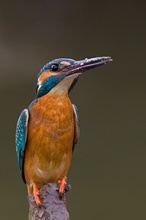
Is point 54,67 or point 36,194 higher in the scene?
point 54,67

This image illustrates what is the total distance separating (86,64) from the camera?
140cm

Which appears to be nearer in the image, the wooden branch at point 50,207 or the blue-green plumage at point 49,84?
the wooden branch at point 50,207

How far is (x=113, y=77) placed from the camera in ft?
8.59

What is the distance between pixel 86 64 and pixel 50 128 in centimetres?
23

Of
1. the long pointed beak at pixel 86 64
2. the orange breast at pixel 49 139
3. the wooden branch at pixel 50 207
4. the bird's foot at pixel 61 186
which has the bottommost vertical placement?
the wooden branch at pixel 50 207

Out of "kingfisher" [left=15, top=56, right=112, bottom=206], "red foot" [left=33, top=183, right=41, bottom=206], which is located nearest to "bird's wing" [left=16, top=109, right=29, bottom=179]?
"kingfisher" [left=15, top=56, right=112, bottom=206]

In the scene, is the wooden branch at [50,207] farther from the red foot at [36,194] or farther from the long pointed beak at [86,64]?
the long pointed beak at [86,64]

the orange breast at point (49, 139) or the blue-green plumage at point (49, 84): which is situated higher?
the blue-green plumage at point (49, 84)

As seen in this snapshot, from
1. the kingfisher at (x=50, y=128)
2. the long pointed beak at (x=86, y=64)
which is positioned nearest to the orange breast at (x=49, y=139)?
the kingfisher at (x=50, y=128)

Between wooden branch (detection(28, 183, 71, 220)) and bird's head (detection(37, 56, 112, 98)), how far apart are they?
251 mm

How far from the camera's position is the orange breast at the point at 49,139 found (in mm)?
1534

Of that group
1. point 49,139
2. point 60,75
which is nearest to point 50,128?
point 49,139

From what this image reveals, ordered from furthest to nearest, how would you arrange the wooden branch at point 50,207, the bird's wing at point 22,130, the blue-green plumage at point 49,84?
the bird's wing at point 22,130, the blue-green plumage at point 49,84, the wooden branch at point 50,207

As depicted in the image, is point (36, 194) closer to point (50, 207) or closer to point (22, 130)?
point (50, 207)
